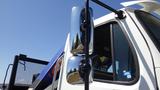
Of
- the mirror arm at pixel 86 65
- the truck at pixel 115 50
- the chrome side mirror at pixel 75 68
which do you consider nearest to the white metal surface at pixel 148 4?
the truck at pixel 115 50

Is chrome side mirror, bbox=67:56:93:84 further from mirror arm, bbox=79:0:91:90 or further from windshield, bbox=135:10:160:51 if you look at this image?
windshield, bbox=135:10:160:51

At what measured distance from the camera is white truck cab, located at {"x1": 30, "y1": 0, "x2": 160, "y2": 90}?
281 centimetres

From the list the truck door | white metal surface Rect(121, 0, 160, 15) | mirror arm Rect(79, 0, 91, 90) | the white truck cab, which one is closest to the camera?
mirror arm Rect(79, 0, 91, 90)

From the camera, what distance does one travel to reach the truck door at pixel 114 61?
9.64ft

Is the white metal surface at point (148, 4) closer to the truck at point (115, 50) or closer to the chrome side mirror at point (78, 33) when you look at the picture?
the truck at point (115, 50)

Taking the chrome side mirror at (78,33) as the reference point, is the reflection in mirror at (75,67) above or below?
below

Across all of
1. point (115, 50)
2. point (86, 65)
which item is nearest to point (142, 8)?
point (115, 50)

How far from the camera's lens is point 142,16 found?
133 inches

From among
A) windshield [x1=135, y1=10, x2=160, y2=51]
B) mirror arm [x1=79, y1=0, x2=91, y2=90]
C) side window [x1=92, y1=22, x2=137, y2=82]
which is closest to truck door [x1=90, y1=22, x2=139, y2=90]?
side window [x1=92, y1=22, x2=137, y2=82]

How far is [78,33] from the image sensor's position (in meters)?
2.83

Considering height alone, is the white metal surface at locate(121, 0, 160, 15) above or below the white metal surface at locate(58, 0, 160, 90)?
above

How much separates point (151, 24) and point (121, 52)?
0.44m

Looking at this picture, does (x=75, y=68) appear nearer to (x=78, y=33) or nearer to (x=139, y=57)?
(x=78, y=33)

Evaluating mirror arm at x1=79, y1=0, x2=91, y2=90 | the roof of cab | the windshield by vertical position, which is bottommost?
mirror arm at x1=79, y1=0, x2=91, y2=90
